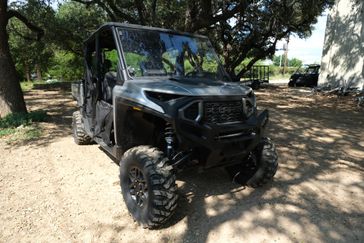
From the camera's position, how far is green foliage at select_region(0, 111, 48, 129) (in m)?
7.15

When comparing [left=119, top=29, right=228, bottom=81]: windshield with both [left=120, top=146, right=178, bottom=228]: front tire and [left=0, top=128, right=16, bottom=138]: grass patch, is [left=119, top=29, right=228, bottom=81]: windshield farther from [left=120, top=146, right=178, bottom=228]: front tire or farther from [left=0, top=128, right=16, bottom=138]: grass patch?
[left=0, top=128, right=16, bottom=138]: grass patch

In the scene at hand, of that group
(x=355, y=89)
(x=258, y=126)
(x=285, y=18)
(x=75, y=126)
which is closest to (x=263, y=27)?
(x=285, y=18)

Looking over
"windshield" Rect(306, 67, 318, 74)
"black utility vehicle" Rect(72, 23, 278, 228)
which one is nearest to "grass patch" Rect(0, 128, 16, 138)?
"black utility vehicle" Rect(72, 23, 278, 228)

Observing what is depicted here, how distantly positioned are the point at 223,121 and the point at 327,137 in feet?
14.2

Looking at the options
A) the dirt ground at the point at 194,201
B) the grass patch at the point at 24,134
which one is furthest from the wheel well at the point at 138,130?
the grass patch at the point at 24,134

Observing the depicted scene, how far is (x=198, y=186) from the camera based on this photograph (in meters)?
4.07

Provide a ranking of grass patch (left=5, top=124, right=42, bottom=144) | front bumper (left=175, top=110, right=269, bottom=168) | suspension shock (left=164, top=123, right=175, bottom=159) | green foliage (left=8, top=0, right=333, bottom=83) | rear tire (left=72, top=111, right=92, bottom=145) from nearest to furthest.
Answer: front bumper (left=175, top=110, right=269, bottom=168), suspension shock (left=164, top=123, right=175, bottom=159), rear tire (left=72, top=111, right=92, bottom=145), grass patch (left=5, top=124, right=42, bottom=144), green foliage (left=8, top=0, right=333, bottom=83)

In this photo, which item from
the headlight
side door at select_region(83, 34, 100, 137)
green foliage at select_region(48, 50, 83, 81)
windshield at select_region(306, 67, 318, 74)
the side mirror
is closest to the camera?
the headlight

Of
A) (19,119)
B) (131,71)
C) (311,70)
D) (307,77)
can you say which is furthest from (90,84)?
(311,70)

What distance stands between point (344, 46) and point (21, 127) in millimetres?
15282

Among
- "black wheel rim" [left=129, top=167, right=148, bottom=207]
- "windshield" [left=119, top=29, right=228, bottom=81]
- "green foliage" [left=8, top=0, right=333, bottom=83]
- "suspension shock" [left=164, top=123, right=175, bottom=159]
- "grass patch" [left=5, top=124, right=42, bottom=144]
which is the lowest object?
"grass patch" [left=5, top=124, right=42, bottom=144]

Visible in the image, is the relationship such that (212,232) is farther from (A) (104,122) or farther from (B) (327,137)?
(B) (327,137)

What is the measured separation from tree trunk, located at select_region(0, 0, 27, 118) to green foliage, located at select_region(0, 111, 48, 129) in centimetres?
30

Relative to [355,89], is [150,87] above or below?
above
